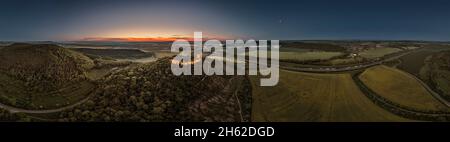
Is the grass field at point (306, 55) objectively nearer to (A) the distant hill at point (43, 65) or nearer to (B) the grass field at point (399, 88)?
(B) the grass field at point (399, 88)

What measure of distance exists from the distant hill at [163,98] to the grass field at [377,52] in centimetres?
697

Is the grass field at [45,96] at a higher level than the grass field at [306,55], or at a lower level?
lower

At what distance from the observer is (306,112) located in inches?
464

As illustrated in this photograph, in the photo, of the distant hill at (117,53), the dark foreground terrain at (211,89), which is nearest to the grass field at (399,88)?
the dark foreground terrain at (211,89)

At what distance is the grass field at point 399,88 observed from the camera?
12633mm

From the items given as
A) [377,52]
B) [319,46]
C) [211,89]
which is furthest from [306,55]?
[211,89]

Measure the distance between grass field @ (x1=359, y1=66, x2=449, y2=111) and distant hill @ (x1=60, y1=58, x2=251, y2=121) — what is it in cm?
592

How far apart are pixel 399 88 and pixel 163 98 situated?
1068 cm

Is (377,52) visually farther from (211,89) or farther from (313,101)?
(211,89)

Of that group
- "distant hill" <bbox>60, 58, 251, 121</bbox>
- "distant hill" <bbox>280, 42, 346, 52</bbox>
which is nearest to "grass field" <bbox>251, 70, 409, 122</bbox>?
"distant hill" <bbox>60, 58, 251, 121</bbox>

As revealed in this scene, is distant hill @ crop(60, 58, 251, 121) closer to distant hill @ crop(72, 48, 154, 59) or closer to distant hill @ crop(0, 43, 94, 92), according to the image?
distant hill @ crop(72, 48, 154, 59)

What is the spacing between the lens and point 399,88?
13.0m
